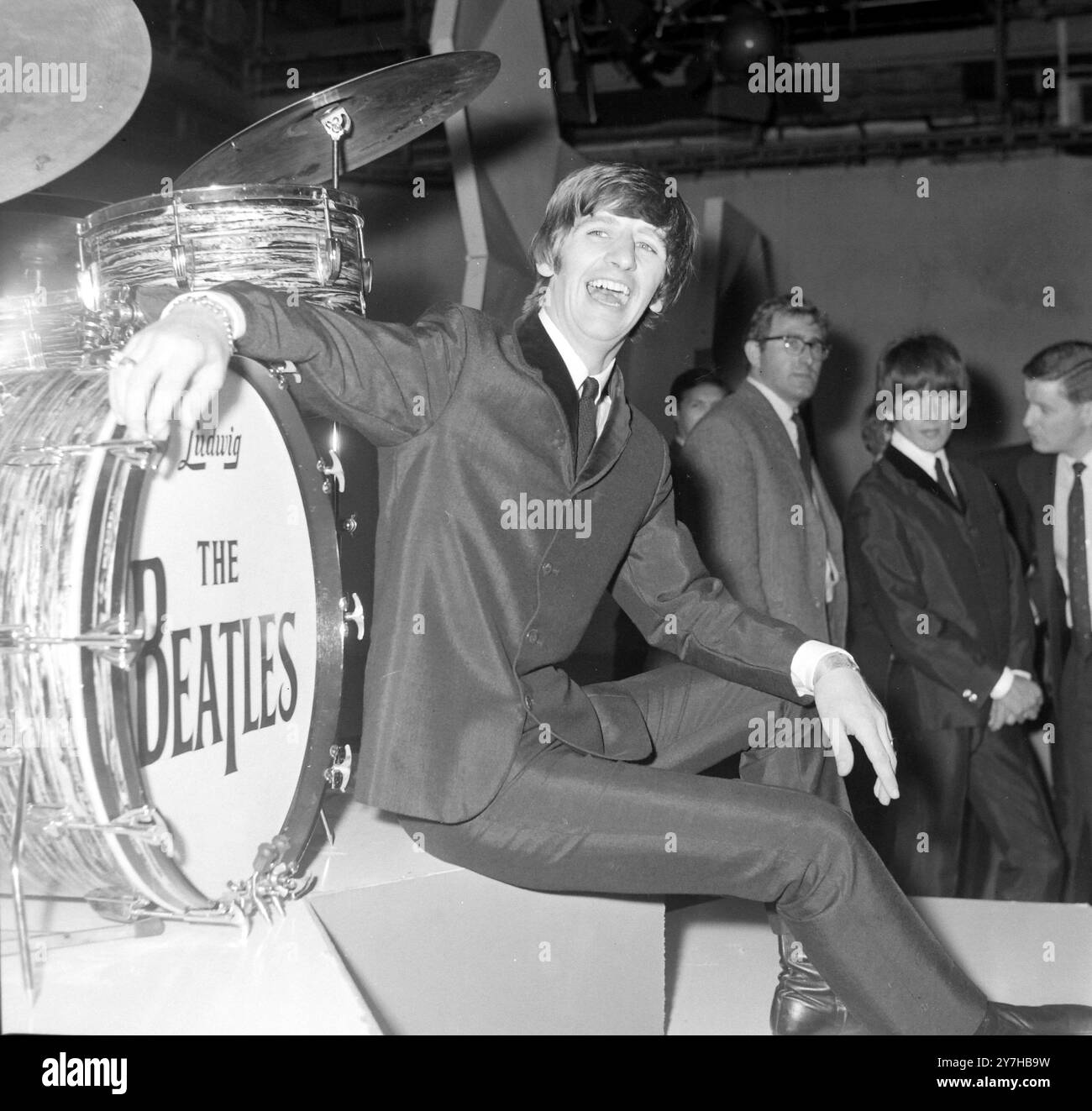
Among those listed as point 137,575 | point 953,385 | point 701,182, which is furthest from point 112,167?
point 137,575

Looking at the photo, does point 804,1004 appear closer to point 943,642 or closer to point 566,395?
point 566,395

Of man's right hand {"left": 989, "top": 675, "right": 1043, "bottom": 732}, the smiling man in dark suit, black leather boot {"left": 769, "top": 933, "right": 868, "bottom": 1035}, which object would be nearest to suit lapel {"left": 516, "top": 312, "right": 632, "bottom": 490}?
the smiling man in dark suit

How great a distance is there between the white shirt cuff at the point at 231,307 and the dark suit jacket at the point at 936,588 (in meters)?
1.93

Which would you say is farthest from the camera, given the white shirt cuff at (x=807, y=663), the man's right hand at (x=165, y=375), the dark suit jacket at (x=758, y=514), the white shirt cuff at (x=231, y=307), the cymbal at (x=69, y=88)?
the dark suit jacket at (x=758, y=514)

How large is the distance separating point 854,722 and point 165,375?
33.5 inches

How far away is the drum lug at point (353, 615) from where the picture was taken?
149 centimetres

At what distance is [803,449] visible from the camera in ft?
9.37

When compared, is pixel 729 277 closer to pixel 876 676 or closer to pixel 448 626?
pixel 876 676

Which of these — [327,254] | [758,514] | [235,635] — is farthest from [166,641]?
[758,514]

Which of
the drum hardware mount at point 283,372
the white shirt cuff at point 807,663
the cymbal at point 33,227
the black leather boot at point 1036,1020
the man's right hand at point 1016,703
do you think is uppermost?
the cymbal at point 33,227

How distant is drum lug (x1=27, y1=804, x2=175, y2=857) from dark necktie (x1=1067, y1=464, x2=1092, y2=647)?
2.27m

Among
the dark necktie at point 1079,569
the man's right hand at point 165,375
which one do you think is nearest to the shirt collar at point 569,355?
the man's right hand at point 165,375

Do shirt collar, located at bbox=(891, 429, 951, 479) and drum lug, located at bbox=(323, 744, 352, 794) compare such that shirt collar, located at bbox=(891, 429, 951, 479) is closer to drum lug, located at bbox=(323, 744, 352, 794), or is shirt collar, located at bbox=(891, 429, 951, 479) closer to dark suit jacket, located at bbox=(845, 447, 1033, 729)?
dark suit jacket, located at bbox=(845, 447, 1033, 729)

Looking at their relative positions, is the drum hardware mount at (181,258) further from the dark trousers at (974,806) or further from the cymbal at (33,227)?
the dark trousers at (974,806)
